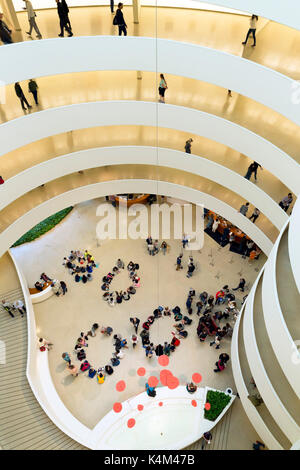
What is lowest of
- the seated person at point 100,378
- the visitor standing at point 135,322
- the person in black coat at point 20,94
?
the seated person at point 100,378

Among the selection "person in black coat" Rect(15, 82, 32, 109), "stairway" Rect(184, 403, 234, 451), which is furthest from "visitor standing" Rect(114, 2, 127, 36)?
"stairway" Rect(184, 403, 234, 451)

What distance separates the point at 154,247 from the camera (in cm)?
2066

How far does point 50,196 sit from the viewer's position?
59.0 ft

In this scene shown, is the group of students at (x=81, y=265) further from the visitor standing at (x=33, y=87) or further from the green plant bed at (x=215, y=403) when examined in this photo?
the visitor standing at (x=33, y=87)

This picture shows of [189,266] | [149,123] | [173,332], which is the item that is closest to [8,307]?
[173,332]

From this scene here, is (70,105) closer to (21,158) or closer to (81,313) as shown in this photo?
(21,158)

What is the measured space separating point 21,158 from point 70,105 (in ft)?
12.3

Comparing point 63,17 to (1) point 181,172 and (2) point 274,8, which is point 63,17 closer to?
(2) point 274,8

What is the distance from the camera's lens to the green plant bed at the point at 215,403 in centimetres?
1452

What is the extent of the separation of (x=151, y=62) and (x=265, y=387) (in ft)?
35.7

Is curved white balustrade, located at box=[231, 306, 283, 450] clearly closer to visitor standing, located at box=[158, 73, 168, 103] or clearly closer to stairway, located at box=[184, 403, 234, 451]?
stairway, located at box=[184, 403, 234, 451]

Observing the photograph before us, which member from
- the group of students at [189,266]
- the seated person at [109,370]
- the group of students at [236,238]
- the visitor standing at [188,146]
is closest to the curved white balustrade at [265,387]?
the seated person at [109,370]

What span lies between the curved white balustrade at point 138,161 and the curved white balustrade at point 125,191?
1.42m

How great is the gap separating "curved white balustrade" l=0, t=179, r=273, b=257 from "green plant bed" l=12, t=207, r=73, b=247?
13.5ft
